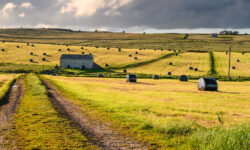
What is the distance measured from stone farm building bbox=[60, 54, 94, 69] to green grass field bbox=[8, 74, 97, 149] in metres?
61.3

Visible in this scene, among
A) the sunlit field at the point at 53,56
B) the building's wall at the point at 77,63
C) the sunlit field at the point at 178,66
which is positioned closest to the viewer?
the sunlit field at the point at 178,66

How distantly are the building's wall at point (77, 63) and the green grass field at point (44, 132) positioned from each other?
6119 centimetres

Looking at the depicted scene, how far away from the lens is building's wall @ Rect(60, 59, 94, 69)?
250 ft

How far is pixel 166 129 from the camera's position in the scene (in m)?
11.2

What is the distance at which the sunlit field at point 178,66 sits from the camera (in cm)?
6412

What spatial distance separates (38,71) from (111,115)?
51.7 meters

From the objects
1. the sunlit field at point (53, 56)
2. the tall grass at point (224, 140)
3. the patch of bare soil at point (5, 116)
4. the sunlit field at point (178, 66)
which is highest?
the sunlit field at point (53, 56)

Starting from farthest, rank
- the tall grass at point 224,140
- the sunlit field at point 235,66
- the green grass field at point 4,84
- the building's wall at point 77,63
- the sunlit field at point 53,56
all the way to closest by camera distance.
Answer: the sunlit field at point 53,56 → the building's wall at point 77,63 → the sunlit field at point 235,66 → the green grass field at point 4,84 → the tall grass at point 224,140

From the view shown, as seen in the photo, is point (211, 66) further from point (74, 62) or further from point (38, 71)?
point (38, 71)

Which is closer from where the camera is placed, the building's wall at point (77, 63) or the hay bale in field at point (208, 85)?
the hay bale in field at point (208, 85)

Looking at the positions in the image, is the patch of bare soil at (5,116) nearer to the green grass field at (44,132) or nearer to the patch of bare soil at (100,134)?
the green grass field at (44,132)

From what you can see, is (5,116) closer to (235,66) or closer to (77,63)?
(77,63)

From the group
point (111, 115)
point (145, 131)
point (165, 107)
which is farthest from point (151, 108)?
point (145, 131)

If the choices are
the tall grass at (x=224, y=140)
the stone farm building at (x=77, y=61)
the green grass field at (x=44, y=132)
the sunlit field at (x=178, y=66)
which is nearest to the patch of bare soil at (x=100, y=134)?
the green grass field at (x=44, y=132)
